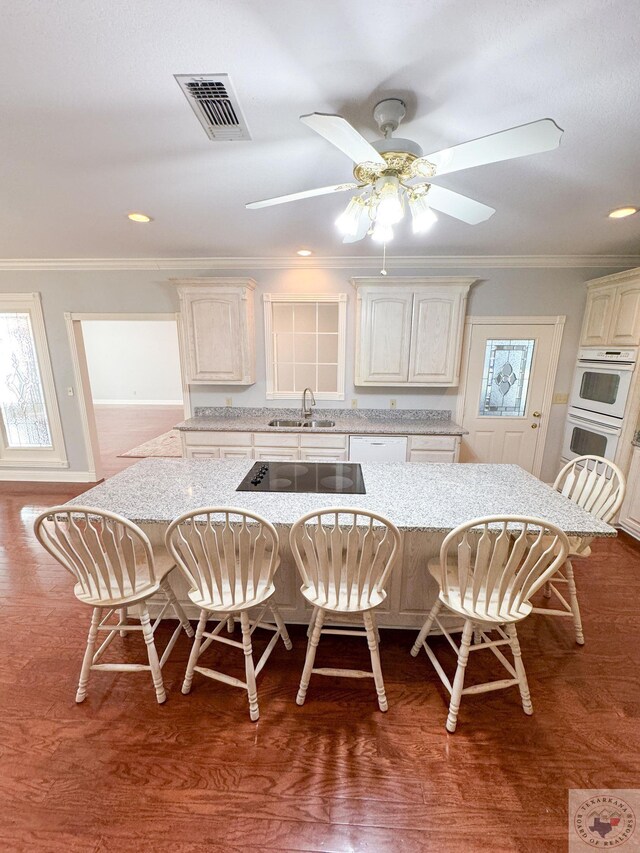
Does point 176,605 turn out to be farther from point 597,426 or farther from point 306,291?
point 597,426

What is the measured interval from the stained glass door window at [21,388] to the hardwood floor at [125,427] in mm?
851

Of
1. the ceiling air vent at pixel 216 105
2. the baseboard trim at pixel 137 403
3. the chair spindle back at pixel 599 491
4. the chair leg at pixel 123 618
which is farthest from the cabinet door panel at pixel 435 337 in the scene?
the baseboard trim at pixel 137 403

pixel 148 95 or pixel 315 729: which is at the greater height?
pixel 148 95

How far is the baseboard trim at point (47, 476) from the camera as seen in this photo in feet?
13.7

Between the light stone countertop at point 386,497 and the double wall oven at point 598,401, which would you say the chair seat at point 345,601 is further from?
the double wall oven at point 598,401

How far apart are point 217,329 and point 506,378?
3.11 m

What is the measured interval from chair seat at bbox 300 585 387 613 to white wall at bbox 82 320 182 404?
8714mm

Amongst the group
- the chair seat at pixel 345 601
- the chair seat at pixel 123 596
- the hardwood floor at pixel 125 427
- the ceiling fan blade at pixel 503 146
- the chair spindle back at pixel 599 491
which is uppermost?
the ceiling fan blade at pixel 503 146

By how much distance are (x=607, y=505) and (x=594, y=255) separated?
2741mm

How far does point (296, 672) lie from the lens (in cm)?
174

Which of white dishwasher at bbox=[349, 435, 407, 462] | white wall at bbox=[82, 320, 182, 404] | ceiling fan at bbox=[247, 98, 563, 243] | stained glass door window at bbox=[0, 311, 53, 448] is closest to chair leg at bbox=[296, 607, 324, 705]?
ceiling fan at bbox=[247, 98, 563, 243]

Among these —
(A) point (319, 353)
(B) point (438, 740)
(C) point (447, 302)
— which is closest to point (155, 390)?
(A) point (319, 353)

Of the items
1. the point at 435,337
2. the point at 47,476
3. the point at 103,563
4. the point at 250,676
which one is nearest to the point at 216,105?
the point at 103,563

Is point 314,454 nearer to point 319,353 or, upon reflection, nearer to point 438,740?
point 319,353
